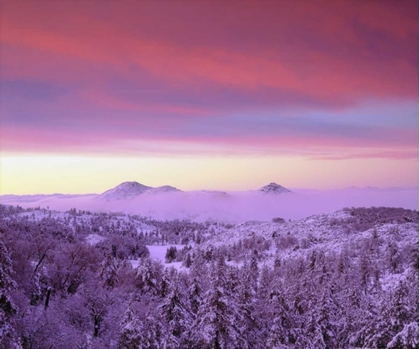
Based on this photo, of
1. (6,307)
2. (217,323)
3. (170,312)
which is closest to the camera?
(6,307)

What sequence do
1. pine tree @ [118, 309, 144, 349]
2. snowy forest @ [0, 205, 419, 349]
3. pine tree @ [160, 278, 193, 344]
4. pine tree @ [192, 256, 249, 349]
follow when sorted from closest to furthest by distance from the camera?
snowy forest @ [0, 205, 419, 349], pine tree @ [118, 309, 144, 349], pine tree @ [192, 256, 249, 349], pine tree @ [160, 278, 193, 344]

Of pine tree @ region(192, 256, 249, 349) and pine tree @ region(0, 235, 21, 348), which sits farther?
pine tree @ region(192, 256, 249, 349)

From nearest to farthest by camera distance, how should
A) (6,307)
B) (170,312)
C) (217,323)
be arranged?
(6,307) < (217,323) < (170,312)

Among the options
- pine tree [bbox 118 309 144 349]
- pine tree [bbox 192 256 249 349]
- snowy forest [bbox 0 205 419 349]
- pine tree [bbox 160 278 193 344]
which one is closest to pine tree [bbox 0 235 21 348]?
snowy forest [bbox 0 205 419 349]

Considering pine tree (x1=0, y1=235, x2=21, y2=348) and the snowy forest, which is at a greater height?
pine tree (x1=0, y1=235, x2=21, y2=348)

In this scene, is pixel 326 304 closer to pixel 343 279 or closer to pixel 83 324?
pixel 83 324

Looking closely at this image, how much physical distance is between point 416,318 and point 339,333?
15308 millimetres

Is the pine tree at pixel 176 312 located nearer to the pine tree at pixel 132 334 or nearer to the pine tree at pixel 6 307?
the pine tree at pixel 132 334

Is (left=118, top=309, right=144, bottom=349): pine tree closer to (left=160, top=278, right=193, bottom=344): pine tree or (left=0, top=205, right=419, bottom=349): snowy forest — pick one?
(left=0, top=205, right=419, bottom=349): snowy forest

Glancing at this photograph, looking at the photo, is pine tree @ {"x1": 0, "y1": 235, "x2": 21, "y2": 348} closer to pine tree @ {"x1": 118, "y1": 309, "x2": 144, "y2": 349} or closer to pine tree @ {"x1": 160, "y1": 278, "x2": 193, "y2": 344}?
pine tree @ {"x1": 118, "y1": 309, "x2": 144, "y2": 349}

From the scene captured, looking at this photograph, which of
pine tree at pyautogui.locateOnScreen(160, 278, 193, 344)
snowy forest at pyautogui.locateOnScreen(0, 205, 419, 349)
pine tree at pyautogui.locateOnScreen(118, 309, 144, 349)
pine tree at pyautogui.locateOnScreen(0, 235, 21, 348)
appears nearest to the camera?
pine tree at pyautogui.locateOnScreen(0, 235, 21, 348)

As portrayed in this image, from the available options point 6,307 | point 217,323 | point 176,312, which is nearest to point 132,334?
point 217,323

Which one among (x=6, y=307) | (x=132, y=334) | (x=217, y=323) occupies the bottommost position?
(x=132, y=334)

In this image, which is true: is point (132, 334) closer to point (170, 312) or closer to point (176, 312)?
point (170, 312)
